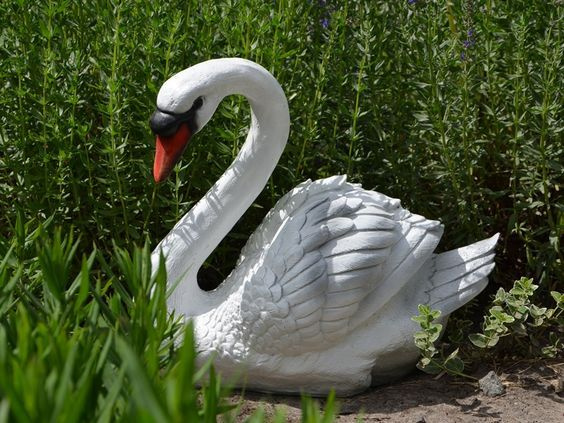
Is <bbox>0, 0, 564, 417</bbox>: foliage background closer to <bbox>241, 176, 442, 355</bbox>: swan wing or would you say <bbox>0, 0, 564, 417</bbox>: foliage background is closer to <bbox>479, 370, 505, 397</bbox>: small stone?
<bbox>241, 176, 442, 355</bbox>: swan wing

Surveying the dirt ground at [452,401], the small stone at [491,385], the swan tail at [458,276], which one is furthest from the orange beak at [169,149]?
the small stone at [491,385]

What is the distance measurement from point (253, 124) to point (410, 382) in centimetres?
107

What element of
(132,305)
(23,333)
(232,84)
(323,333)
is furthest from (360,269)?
(23,333)

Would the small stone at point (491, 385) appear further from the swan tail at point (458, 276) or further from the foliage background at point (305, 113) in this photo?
the foliage background at point (305, 113)

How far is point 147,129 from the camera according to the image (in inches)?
150

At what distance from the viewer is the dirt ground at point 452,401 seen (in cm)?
355

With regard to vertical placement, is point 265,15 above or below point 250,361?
above

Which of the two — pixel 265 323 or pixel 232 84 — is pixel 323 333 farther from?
pixel 232 84

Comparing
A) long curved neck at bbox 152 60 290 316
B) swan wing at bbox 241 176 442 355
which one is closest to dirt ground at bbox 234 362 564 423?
swan wing at bbox 241 176 442 355

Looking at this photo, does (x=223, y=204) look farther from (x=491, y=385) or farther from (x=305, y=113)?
(x=491, y=385)

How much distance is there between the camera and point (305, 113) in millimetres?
4059

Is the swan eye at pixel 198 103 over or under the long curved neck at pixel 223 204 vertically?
over

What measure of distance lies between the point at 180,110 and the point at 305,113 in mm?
766

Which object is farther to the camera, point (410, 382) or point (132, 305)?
point (410, 382)
